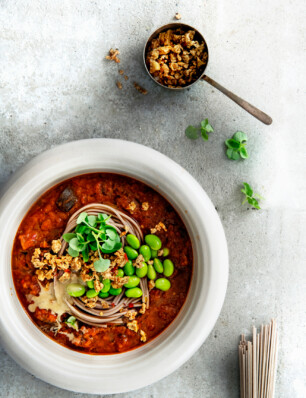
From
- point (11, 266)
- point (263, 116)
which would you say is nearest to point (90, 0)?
point (263, 116)

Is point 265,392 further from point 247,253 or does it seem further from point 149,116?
point 149,116

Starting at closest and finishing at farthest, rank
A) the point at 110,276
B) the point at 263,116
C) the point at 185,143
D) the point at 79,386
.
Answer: the point at 79,386 → the point at 110,276 → the point at 263,116 → the point at 185,143

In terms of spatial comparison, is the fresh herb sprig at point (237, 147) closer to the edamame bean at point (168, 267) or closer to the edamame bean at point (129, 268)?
the edamame bean at point (168, 267)

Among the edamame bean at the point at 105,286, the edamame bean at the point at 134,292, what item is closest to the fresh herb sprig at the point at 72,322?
the edamame bean at the point at 105,286

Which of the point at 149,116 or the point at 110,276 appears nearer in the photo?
the point at 110,276

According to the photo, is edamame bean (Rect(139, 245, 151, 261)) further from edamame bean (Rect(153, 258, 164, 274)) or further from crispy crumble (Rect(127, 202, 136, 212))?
crispy crumble (Rect(127, 202, 136, 212))

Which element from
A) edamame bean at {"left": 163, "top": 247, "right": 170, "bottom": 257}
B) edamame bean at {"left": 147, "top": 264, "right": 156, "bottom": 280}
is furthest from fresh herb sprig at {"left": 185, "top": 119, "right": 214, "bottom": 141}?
edamame bean at {"left": 147, "top": 264, "right": 156, "bottom": 280}
